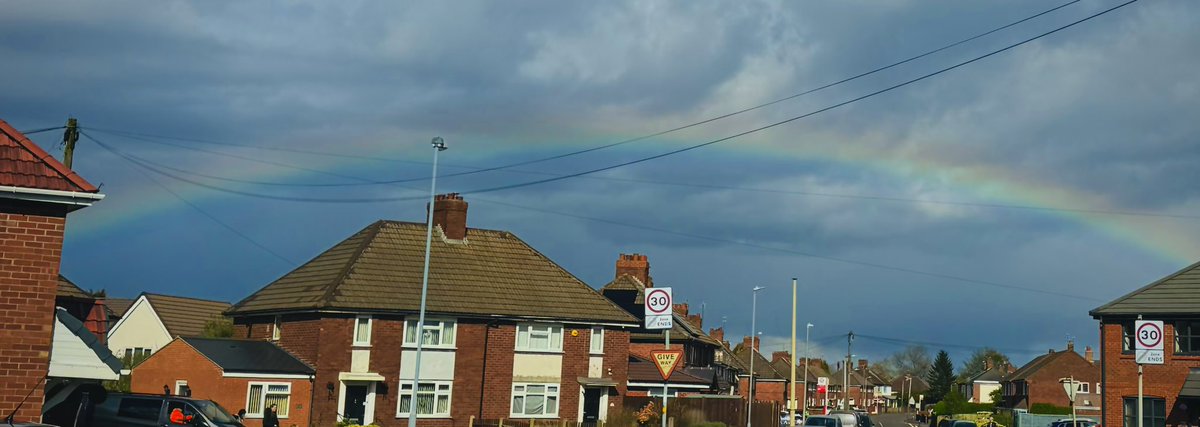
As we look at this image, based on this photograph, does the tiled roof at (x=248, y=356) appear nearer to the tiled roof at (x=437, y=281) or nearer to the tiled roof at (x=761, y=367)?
the tiled roof at (x=437, y=281)

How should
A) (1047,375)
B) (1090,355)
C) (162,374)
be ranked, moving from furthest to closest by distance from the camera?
(1090,355) < (1047,375) < (162,374)

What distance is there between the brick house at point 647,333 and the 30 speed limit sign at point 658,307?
35472 mm

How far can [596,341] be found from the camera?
52.8 metres

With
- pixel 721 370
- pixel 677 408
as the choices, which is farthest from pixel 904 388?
pixel 677 408

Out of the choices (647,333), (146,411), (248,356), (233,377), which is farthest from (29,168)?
(647,333)

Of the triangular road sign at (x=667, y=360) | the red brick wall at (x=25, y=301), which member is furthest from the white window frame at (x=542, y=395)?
the red brick wall at (x=25, y=301)

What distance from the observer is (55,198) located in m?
24.0

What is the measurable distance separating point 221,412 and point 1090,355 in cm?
13007

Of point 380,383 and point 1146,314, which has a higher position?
point 1146,314

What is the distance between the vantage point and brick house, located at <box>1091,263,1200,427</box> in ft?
154

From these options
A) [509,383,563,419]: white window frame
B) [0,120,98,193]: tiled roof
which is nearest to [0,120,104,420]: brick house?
[0,120,98,193]: tiled roof

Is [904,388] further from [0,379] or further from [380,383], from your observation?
[0,379]

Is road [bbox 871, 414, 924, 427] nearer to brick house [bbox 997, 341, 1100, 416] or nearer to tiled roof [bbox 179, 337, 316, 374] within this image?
brick house [bbox 997, 341, 1100, 416]

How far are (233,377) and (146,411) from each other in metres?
13.7
